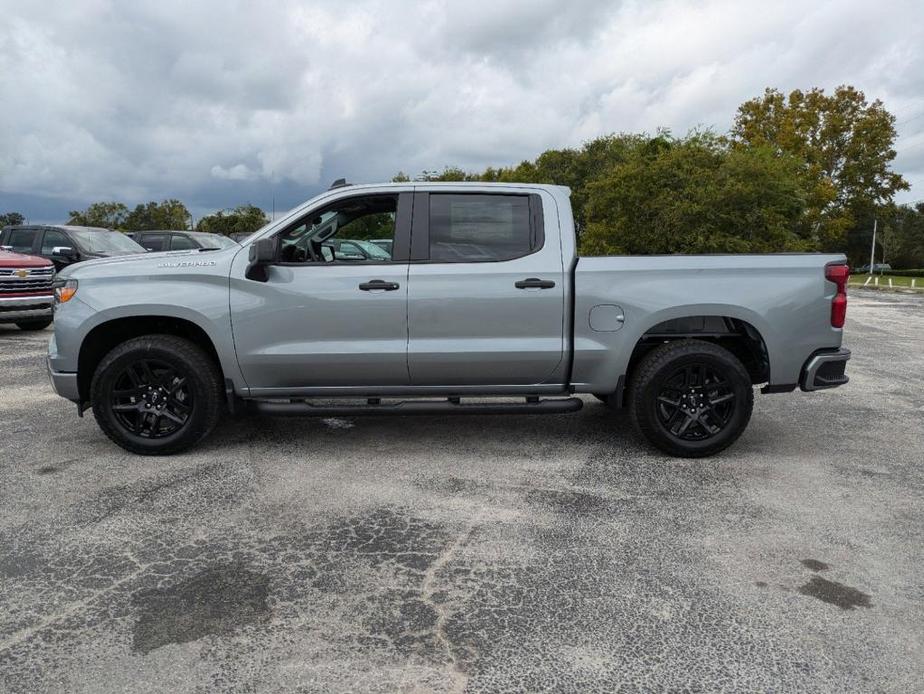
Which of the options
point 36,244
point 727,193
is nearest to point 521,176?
point 727,193

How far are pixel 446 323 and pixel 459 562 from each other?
73.8 inches

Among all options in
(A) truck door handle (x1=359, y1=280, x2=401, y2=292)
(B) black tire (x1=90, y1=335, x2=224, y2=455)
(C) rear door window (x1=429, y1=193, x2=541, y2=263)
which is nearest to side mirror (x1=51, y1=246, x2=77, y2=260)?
(B) black tire (x1=90, y1=335, x2=224, y2=455)

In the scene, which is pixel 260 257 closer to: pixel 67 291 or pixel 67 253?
pixel 67 291

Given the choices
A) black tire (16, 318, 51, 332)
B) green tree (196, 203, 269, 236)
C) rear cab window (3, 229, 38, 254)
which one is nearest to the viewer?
black tire (16, 318, 51, 332)

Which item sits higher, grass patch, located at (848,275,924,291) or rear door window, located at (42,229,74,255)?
rear door window, located at (42,229,74,255)

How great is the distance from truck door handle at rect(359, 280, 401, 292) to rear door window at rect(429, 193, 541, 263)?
0.33 m

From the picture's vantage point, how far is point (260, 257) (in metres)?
4.73

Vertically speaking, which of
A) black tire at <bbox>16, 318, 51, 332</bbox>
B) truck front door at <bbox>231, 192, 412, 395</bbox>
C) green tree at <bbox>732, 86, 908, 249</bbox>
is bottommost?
black tire at <bbox>16, 318, 51, 332</bbox>

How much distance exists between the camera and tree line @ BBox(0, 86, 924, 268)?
18875 mm

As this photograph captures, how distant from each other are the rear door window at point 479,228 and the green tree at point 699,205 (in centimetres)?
1428

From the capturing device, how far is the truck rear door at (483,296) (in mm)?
4875

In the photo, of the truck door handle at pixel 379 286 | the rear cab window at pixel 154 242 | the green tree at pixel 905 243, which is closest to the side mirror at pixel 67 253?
the rear cab window at pixel 154 242

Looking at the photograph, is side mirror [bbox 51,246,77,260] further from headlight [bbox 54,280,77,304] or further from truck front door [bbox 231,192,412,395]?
truck front door [bbox 231,192,412,395]

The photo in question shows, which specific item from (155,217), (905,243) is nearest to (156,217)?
(155,217)
